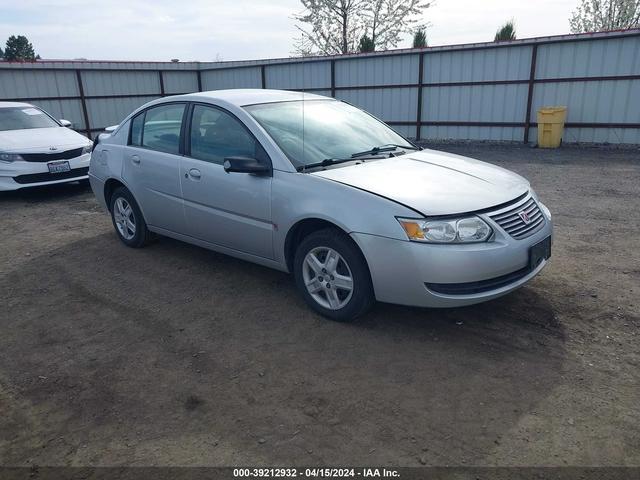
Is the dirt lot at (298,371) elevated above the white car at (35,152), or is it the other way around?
the white car at (35,152)

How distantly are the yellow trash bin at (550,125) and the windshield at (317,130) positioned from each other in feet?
32.1

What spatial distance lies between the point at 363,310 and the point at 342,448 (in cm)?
126

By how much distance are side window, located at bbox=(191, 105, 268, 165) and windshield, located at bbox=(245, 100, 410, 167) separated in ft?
0.57

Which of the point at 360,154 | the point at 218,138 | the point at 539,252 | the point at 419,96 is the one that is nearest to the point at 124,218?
the point at 218,138

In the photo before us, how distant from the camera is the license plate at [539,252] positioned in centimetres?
359

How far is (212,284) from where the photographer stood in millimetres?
4691

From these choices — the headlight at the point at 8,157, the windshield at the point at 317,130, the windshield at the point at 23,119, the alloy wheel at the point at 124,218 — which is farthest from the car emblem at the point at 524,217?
the windshield at the point at 23,119

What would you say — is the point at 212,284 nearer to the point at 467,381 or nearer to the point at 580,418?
the point at 467,381

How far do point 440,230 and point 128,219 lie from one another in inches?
149

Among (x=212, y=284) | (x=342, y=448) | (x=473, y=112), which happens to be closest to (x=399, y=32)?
(x=473, y=112)

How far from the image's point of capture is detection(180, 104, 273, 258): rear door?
4.13m

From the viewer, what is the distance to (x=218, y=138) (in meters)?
4.53

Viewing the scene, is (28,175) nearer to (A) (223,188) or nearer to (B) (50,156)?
(B) (50,156)

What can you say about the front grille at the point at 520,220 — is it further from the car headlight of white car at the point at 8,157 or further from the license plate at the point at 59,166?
the car headlight of white car at the point at 8,157
